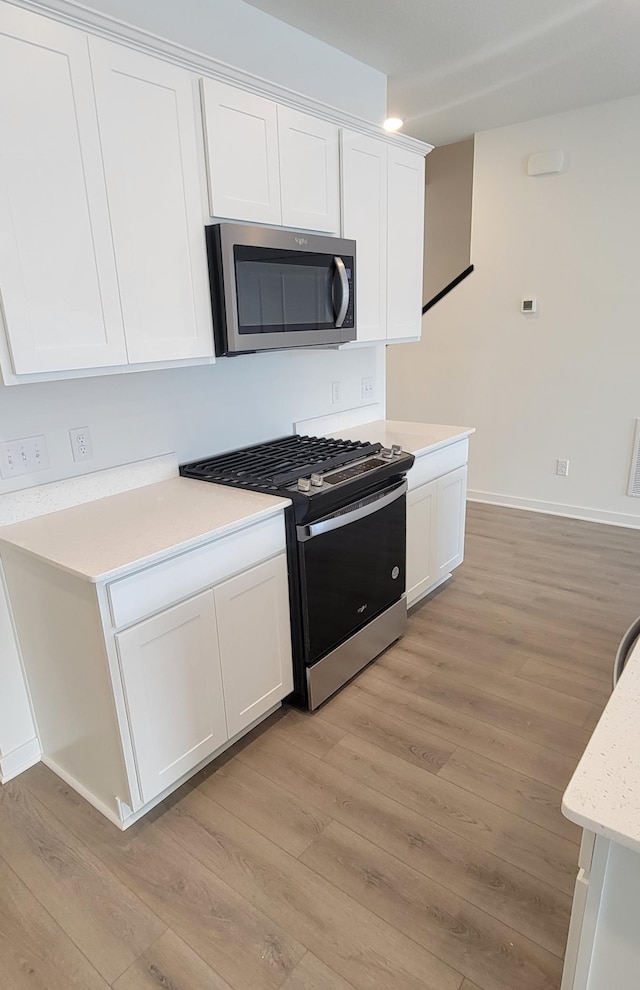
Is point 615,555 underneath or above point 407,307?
underneath

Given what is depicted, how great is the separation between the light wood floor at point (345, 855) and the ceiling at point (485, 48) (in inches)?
110

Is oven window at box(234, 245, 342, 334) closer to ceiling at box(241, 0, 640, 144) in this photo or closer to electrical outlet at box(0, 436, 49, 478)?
electrical outlet at box(0, 436, 49, 478)

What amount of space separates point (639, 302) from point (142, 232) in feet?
10.9

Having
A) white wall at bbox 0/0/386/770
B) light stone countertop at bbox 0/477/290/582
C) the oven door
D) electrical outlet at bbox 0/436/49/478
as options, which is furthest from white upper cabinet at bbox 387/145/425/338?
electrical outlet at bbox 0/436/49/478

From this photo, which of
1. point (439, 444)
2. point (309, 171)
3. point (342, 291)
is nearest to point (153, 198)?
point (309, 171)

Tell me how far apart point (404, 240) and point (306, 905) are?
2737mm

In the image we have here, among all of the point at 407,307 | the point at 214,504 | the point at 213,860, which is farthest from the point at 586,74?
the point at 213,860

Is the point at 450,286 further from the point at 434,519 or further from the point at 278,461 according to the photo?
the point at 278,461

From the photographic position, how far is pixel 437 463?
2.89 m

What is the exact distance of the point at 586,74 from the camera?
10.4ft

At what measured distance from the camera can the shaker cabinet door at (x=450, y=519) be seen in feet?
9.89

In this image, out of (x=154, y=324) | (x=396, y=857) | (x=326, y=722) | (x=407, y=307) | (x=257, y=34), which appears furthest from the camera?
(x=407, y=307)

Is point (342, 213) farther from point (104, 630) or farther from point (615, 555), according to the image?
point (615, 555)

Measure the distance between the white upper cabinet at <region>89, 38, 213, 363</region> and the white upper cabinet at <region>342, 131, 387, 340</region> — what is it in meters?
0.81
